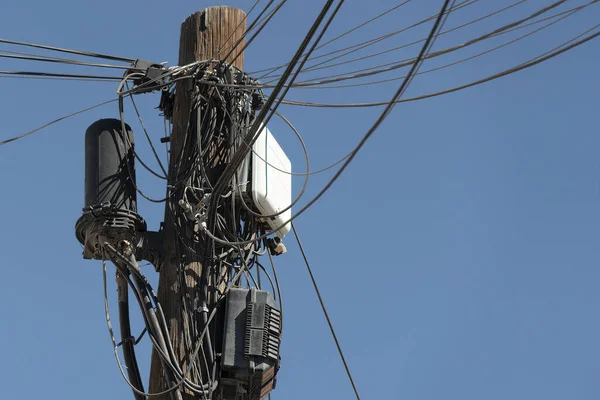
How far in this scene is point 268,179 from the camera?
6684mm

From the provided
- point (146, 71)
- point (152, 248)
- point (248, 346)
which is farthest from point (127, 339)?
point (146, 71)

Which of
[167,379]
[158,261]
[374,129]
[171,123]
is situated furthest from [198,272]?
[374,129]

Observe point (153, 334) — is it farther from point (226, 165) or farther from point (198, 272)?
point (226, 165)

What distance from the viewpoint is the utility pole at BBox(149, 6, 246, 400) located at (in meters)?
6.04

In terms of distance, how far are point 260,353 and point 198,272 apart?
555mm

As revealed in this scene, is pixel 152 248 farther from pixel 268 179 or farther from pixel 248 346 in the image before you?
pixel 268 179

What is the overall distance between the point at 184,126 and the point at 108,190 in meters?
0.70

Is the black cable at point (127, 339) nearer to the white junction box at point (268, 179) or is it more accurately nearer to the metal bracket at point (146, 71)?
the white junction box at point (268, 179)

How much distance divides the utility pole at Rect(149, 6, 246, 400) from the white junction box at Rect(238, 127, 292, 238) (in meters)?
0.42

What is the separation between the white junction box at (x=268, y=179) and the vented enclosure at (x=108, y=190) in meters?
0.70

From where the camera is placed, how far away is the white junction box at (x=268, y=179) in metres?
6.61

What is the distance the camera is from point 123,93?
6.48 meters

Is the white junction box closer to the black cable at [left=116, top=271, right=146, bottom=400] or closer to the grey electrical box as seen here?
the grey electrical box

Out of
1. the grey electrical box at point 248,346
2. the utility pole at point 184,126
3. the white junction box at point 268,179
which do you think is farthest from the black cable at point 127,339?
the white junction box at point 268,179
